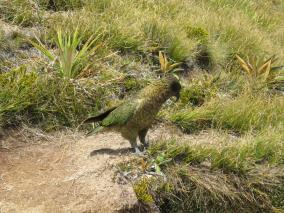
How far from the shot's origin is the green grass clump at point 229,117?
7277 mm

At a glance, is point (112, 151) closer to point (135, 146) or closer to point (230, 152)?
point (135, 146)

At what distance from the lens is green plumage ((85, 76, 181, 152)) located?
18.1ft

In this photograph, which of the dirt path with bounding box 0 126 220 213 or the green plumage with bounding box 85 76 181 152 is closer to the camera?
the dirt path with bounding box 0 126 220 213

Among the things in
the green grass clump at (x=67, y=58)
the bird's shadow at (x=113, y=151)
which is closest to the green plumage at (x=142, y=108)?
the bird's shadow at (x=113, y=151)

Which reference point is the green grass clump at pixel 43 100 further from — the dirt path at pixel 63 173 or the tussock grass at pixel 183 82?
the dirt path at pixel 63 173

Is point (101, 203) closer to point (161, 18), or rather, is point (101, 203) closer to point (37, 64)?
point (37, 64)

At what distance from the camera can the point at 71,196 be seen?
17.7 ft

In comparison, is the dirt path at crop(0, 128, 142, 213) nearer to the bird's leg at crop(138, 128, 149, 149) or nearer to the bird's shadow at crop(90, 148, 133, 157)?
the bird's shadow at crop(90, 148, 133, 157)

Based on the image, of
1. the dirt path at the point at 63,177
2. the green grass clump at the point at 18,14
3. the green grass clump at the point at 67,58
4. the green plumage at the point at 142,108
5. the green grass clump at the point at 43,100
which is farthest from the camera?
the green grass clump at the point at 18,14

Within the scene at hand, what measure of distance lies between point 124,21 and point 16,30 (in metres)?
1.83

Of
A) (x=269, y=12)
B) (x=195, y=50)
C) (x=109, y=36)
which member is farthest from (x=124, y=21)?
(x=269, y=12)

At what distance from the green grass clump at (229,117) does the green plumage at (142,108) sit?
5.28ft

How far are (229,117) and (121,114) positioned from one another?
2.24 m

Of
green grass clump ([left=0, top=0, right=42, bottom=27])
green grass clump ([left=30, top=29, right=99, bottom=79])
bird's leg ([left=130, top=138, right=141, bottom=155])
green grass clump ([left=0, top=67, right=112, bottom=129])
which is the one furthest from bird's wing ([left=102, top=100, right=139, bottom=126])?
green grass clump ([left=0, top=0, right=42, bottom=27])
